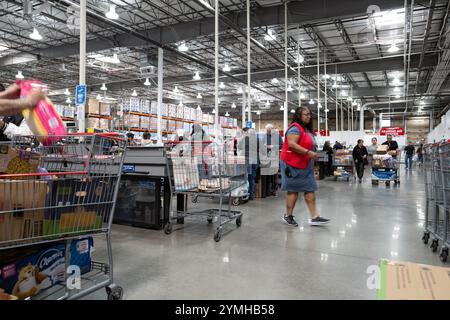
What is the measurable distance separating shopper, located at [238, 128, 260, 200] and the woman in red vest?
184 centimetres

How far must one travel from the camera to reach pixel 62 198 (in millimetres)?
1944

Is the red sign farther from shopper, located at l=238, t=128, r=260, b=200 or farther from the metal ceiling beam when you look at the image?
shopper, located at l=238, t=128, r=260, b=200

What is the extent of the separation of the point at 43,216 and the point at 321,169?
35.9ft

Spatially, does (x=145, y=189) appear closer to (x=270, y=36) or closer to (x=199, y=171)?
(x=199, y=171)

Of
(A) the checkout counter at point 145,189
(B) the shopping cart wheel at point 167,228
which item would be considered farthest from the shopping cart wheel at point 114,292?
(A) the checkout counter at point 145,189

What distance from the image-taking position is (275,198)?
23.8 feet

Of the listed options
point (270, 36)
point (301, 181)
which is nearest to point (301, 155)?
point (301, 181)

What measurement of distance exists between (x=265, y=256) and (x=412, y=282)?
1.79m

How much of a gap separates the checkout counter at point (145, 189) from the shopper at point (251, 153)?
96.5 inches

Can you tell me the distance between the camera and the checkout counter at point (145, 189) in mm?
4027

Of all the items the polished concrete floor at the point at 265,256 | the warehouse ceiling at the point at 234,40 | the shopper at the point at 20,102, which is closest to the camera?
the shopper at the point at 20,102

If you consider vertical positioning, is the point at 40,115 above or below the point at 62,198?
above

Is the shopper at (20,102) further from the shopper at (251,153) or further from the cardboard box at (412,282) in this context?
the shopper at (251,153)

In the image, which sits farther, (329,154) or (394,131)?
(394,131)
